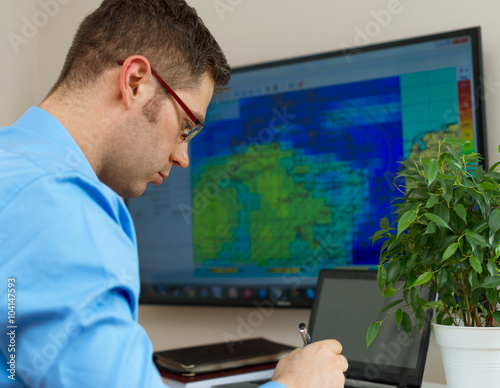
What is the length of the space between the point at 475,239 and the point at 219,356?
0.72 m

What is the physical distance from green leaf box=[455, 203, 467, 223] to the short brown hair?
1.62 ft

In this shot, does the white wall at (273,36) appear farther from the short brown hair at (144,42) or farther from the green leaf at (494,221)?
the short brown hair at (144,42)

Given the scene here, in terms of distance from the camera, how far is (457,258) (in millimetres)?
849

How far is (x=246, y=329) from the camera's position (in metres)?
1.66

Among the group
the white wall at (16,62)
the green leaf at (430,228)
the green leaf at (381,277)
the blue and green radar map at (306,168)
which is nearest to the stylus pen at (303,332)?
the green leaf at (381,277)

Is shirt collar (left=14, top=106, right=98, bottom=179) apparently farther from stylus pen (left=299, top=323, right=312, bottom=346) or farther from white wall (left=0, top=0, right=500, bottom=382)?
white wall (left=0, top=0, right=500, bottom=382)

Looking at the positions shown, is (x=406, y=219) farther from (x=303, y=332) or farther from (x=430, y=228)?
(x=303, y=332)

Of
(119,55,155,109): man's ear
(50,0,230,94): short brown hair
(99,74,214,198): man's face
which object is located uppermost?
(50,0,230,94): short brown hair

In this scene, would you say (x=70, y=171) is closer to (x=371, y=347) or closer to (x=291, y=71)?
(x=371, y=347)

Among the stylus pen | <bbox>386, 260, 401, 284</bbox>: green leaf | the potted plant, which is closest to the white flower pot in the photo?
the potted plant

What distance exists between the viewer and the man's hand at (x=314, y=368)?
2.59 ft

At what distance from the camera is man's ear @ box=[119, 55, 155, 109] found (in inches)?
33.2

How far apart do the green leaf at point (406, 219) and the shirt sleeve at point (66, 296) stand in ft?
1.51

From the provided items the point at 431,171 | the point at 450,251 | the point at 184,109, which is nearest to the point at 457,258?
the point at 450,251
